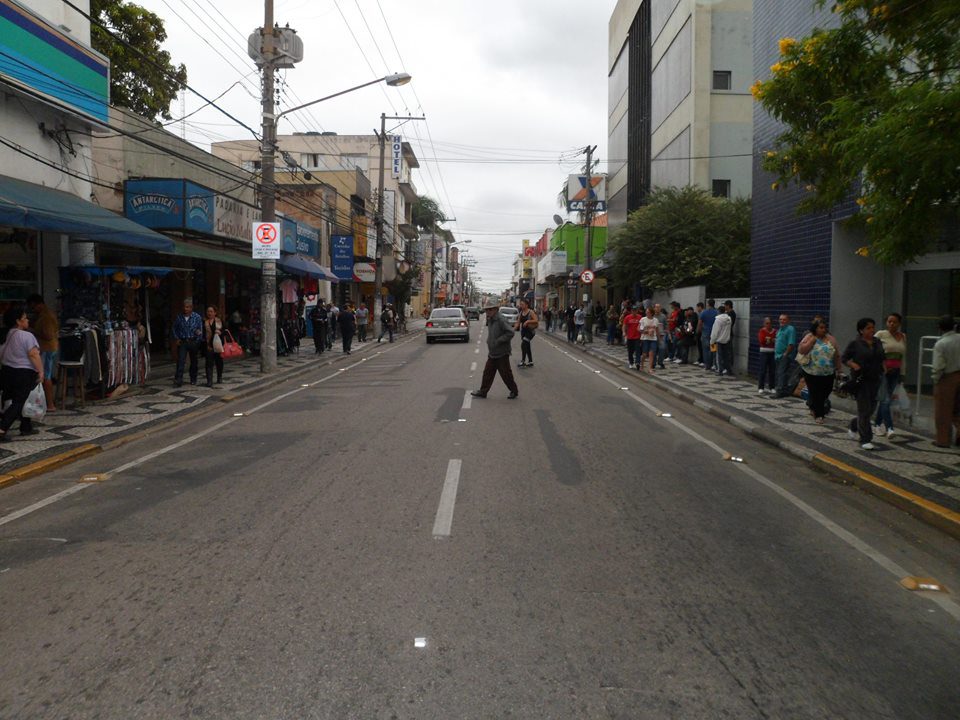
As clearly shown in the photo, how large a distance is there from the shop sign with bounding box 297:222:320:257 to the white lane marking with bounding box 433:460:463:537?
21859 mm

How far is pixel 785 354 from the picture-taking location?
15.0m

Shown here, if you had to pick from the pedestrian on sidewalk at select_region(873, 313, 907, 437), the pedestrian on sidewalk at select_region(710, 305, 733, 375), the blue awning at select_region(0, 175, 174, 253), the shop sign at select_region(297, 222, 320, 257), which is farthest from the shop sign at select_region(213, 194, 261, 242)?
the pedestrian on sidewalk at select_region(873, 313, 907, 437)

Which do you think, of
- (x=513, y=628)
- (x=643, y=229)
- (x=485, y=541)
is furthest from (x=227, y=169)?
(x=513, y=628)

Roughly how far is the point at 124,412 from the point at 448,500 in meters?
7.89

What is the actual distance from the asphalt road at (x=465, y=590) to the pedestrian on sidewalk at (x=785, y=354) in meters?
5.88

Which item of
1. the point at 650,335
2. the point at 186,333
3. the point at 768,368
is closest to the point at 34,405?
the point at 186,333

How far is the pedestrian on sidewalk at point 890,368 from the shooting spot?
10.8 meters

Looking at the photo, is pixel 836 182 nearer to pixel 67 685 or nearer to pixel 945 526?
pixel 945 526

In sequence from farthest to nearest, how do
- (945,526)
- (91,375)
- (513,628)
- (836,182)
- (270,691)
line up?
1. (91,375)
2. (836,182)
3. (945,526)
4. (513,628)
5. (270,691)

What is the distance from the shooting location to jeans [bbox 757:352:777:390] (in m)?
15.9

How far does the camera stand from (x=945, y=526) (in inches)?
265

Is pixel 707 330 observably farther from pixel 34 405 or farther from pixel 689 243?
pixel 34 405

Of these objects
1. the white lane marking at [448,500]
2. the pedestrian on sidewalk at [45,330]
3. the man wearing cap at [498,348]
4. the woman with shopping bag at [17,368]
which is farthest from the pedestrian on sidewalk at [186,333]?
the white lane marking at [448,500]

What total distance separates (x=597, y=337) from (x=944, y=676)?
3840 centimetres
